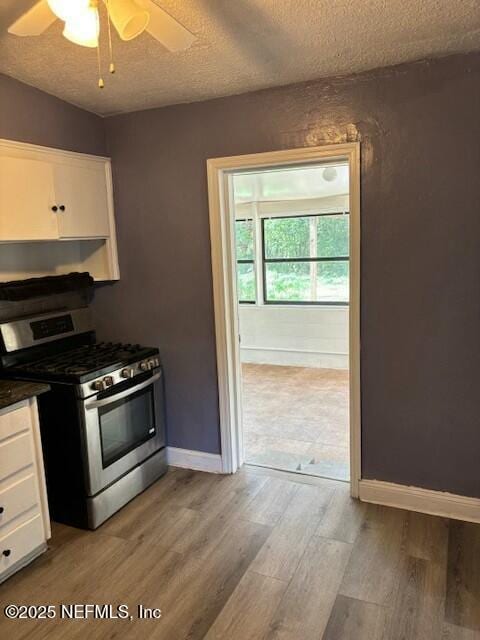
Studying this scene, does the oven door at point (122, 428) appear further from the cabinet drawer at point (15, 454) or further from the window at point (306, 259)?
the window at point (306, 259)

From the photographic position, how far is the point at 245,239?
20.9 ft

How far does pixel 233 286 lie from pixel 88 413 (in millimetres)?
1165

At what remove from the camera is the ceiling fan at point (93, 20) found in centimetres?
130

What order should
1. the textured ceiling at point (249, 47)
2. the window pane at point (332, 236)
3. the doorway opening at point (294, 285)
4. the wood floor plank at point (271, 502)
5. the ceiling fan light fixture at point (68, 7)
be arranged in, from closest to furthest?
the ceiling fan light fixture at point (68, 7) → the textured ceiling at point (249, 47) → the wood floor plank at point (271, 502) → the doorway opening at point (294, 285) → the window pane at point (332, 236)

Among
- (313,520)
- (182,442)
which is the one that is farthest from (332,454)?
(182,442)

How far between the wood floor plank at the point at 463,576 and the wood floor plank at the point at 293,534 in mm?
676

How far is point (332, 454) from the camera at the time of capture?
3438 mm

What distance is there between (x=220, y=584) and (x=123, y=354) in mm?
1379

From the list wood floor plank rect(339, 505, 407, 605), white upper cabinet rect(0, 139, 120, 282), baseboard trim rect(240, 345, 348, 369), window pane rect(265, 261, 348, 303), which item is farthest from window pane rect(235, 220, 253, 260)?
wood floor plank rect(339, 505, 407, 605)

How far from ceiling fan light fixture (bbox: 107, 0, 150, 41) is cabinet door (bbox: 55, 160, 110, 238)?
147 cm

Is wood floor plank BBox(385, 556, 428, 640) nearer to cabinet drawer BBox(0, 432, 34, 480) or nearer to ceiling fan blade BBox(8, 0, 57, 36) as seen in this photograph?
cabinet drawer BBox(0, 432, 34, 480)

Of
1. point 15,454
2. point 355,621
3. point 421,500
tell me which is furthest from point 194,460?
point 355,621

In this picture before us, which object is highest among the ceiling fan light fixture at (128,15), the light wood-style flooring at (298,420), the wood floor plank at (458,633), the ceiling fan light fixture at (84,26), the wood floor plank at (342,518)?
the ceiling fan light fixture at (128,15)

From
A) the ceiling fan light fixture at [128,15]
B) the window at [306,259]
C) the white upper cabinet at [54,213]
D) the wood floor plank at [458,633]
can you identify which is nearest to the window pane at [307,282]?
the window at [306,259]
